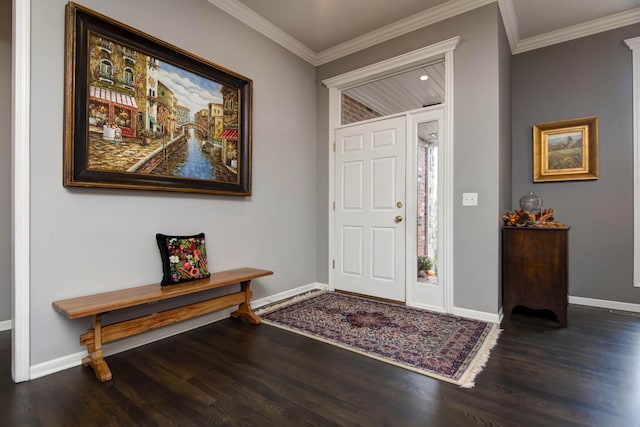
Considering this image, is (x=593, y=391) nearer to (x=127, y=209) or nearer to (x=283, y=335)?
(x=283, y=335)

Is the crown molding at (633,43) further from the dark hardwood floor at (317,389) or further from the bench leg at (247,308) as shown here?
the bench leg at (247,308)

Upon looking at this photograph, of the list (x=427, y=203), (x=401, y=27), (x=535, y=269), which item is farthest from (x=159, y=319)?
(x=401, y=27)

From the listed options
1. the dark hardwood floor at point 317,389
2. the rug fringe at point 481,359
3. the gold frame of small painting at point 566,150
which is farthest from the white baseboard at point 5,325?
the gold frame of small painting at point 566,150

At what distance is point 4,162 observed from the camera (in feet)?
8.38

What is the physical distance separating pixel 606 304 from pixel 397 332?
237 centimetres

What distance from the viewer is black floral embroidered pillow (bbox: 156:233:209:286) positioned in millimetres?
2330

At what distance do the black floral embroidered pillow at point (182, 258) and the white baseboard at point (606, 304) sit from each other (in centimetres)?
378

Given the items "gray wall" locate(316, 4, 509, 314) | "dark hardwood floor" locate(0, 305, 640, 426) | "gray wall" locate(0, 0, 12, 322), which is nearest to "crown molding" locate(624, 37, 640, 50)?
"gray wall" locate(316, 4, 509, 314)

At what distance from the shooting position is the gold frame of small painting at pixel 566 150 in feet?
10.7

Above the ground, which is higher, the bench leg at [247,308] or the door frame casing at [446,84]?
the door frame casing at [446,84]

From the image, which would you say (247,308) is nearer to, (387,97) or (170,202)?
(170,202)

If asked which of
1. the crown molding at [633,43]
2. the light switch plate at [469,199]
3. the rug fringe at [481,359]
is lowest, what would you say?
the rug fringe at [481,359]

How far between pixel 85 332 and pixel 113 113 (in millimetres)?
1476

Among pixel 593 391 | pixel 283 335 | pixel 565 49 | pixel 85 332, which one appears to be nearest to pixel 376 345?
pixel 283 335
